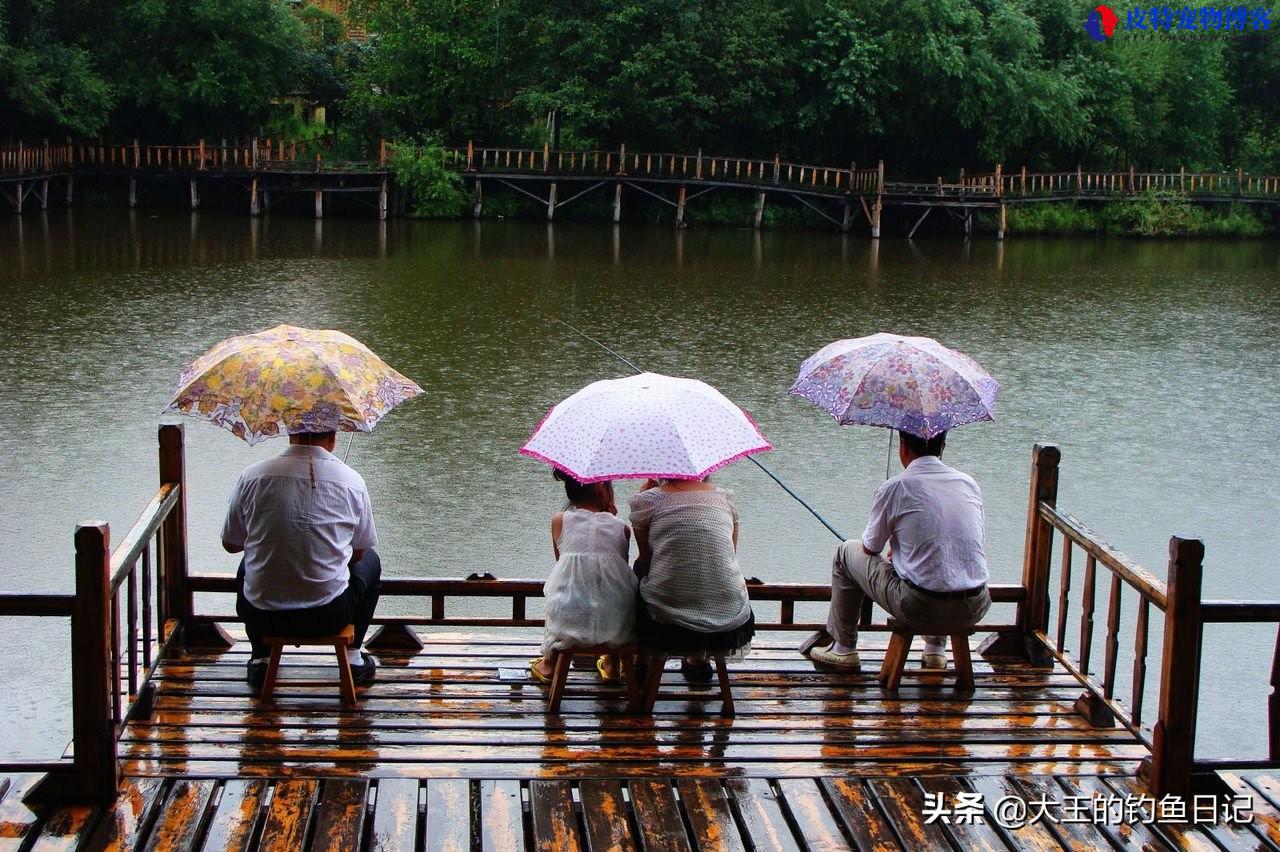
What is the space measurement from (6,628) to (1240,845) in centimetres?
615

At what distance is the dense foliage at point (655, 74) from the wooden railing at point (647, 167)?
72 cm

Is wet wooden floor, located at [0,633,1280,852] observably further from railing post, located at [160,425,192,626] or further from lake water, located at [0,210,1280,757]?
lake water, located at [0,210,1280,757]

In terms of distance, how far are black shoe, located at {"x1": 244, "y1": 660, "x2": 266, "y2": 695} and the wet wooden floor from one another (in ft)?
0.15

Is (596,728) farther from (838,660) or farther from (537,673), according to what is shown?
(838,660)

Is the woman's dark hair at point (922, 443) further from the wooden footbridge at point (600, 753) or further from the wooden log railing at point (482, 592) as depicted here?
the wooden log railing at point (482, 592)

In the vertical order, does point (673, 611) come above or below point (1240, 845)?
above

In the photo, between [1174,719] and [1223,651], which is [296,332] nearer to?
[1174,719]

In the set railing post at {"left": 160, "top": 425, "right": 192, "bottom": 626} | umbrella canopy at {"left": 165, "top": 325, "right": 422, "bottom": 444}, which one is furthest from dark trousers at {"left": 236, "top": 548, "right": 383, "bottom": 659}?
umbrella canopy at {"left": 165, "top": 325, "right": 422, "bottom": 444}

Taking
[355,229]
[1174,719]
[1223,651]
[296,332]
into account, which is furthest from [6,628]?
[355,229]

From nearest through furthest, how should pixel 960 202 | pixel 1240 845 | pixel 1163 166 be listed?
pixel 1240 845
pixel 960 202
pixel 1163 166

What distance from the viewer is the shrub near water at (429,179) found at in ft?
103

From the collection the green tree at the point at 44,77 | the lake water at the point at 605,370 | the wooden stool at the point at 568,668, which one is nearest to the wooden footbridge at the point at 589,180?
the green tree at the point at 44,77

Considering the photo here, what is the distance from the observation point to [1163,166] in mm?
37469

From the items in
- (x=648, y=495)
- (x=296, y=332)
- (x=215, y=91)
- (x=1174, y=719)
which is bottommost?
(x=1174, y=719)
